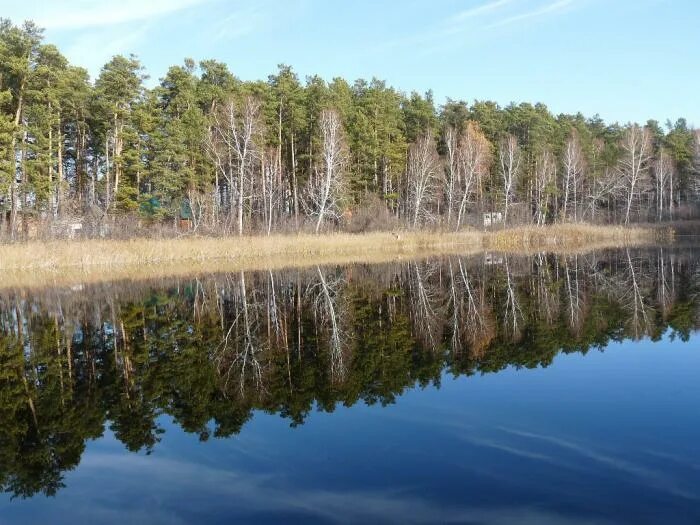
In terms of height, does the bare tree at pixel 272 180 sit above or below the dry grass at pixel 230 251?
above

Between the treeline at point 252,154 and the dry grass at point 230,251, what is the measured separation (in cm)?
374

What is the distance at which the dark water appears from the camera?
191 inches

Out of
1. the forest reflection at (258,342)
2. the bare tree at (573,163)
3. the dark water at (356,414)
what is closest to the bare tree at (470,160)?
the bare tree at (573,163)

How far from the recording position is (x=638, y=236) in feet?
155

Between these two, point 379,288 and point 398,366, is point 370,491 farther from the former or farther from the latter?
point 379,288

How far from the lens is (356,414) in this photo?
6984 millimetres

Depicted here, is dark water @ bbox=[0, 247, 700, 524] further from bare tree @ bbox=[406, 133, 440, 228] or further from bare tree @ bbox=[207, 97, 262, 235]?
bare tree @ bbox=[406, 133, 440, 228]

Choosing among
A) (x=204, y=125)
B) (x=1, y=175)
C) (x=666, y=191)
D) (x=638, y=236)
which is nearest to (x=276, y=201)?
(x=204, y=125)

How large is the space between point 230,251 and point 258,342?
21134 mm

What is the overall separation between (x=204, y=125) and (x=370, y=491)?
41992mm

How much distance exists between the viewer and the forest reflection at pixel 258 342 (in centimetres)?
707

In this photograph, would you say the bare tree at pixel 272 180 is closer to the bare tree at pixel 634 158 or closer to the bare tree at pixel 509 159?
the bare tree at pixel 509 159

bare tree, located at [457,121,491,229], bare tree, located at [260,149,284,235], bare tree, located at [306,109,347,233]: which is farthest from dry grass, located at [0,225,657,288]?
bare tree, located at [260,149,284,235]

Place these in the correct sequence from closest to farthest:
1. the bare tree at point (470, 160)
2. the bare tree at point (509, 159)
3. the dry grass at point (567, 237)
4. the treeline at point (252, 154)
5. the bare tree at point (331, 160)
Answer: the treeline at point (252, 154) → the bare tree at point (331, 160) → the dry grass at point (567, 237) → the bare tree at point (470, 160) → the bare tree at point (509, 159)
